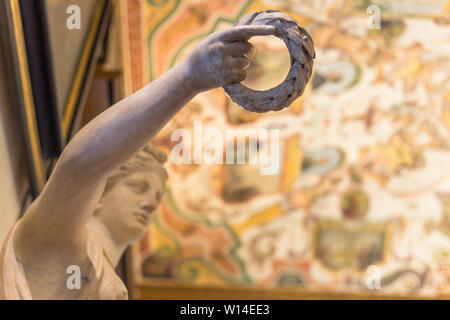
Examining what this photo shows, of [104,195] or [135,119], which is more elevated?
[135,119]

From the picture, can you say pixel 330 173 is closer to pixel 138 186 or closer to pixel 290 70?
pixel 138 186

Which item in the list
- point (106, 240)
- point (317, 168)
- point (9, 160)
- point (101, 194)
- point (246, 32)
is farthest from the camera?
point (317, 168)

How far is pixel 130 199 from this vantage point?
6.53 ft

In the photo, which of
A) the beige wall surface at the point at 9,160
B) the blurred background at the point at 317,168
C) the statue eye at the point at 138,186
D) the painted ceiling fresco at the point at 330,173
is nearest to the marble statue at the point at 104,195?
the statue eye at the point at 138,186

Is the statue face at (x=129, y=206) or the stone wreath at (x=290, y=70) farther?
the statue face at (x=129, y=206)


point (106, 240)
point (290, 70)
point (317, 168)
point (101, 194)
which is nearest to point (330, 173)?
point (317, 168)

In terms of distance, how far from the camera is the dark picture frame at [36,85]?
206 cm

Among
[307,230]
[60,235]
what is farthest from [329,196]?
[60,235]

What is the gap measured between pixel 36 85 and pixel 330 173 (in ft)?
7.13

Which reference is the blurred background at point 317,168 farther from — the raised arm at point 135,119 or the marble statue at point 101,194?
the raised arm at point 135,119

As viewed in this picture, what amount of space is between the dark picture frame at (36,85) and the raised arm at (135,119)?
713mm

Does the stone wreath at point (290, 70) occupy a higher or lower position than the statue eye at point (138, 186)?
higher
